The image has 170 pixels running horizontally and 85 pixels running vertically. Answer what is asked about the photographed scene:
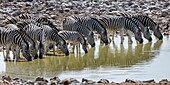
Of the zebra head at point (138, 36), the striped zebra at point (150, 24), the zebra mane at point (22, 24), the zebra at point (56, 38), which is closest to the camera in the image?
the zebra at point (56, 38)

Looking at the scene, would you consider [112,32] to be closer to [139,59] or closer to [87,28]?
[87,28]

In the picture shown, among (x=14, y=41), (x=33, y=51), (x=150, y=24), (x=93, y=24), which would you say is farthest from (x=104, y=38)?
(x=14, y=41)

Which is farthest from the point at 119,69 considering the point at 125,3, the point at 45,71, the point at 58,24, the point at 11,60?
the point at 125,3

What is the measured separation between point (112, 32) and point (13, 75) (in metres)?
9.84

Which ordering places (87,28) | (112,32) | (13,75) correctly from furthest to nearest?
(112,32)
(87,28)
(13,75)

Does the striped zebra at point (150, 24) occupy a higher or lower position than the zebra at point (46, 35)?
higher

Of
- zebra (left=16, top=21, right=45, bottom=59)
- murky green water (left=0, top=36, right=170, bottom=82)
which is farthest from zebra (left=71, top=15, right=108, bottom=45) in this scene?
zebra (left=16, top=21, right=45, bottom=59)

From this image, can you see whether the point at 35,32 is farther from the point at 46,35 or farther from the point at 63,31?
the point at 63,31

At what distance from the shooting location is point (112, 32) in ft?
87.3

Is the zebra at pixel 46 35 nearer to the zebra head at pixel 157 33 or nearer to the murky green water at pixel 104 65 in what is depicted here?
the murky green water at pixel 104 65

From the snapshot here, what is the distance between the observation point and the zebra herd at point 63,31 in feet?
67.7

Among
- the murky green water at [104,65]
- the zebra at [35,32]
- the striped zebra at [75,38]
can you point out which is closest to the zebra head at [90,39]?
the murky green water at [104,65]

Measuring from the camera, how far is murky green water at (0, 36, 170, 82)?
1703 centimetres

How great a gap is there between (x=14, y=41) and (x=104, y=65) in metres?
3.30
